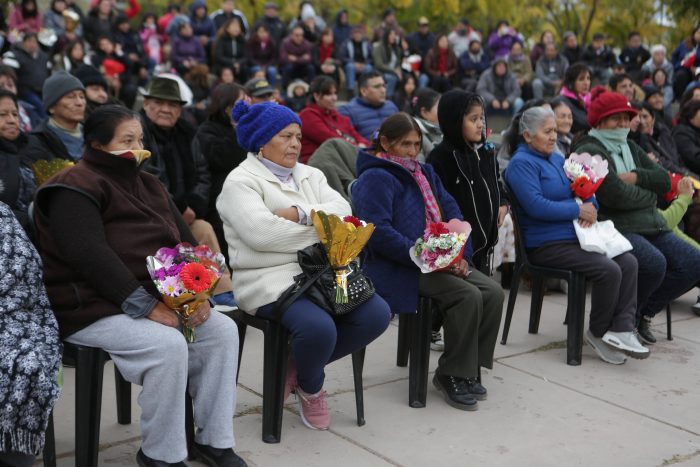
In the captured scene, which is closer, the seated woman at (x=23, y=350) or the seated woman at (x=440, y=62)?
the seated woman at (x=23, y=350)

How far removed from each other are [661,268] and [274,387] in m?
2.95

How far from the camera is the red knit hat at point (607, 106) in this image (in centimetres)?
580

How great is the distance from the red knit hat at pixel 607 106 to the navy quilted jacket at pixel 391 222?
73.9 inches

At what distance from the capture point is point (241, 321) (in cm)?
423

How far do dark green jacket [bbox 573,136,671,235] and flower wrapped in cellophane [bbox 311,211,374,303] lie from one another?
2362mm

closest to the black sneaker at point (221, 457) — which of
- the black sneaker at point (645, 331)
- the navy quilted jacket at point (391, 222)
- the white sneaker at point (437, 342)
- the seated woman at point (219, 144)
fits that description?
the navy quilted jacket at point (391, 222)

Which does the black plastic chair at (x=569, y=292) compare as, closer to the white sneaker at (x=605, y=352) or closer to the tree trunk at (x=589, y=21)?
the white sneaker at (x=605, y=352)

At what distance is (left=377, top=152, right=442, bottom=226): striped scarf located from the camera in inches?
185

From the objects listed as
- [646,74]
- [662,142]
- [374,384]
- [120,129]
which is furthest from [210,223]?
[646,74]

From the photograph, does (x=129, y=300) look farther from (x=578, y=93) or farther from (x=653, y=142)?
(x=578, y=93)

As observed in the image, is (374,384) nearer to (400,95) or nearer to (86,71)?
(86,71)

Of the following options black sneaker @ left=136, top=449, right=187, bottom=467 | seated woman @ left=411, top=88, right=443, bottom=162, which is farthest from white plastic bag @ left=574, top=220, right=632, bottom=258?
black sneaker @ left=136, top=449, right=187, bottom=467

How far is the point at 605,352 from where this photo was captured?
17.7ft

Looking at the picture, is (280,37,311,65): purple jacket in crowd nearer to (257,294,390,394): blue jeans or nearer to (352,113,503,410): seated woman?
(352,113,503,410): seated woman
